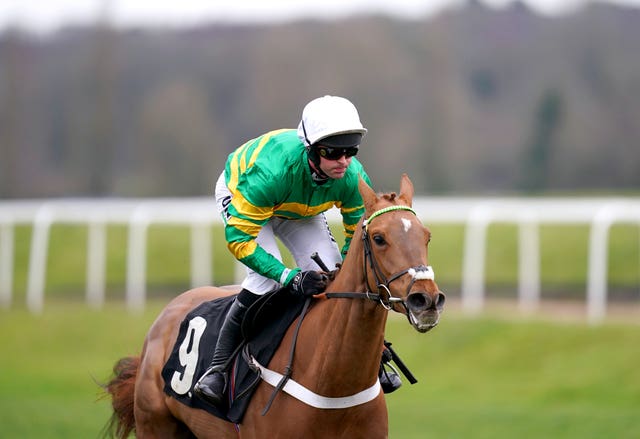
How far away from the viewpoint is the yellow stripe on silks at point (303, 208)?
494 centimetres

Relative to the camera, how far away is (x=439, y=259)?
55.8 ft

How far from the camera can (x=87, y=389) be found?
1300cm

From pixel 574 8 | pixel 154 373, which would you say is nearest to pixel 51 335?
pixel 154 373

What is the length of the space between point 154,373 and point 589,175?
23524 millimetres

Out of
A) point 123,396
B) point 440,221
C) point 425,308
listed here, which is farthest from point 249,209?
point 440,221

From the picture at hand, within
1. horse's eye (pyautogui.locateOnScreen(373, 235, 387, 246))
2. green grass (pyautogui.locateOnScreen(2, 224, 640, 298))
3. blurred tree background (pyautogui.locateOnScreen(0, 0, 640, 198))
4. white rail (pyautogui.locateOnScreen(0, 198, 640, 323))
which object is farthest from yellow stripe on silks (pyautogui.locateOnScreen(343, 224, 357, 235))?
blurred tree background (pyautogui.locateOnScreen(0, 0, 640, 198))

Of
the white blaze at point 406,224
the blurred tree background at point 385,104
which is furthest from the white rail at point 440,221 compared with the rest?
the blurred tree background at point 385,104

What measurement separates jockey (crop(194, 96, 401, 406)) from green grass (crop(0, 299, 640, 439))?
3929 mm

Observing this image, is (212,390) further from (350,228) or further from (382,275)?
(382,275)

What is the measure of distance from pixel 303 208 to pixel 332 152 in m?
0.43

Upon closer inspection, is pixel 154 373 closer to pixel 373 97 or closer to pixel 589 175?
pixel 589 175

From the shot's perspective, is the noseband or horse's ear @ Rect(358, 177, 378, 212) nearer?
the noseband

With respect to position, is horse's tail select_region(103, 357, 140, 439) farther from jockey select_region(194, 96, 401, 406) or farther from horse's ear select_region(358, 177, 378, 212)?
horse's ear select_region(358, 177, 378, 212)

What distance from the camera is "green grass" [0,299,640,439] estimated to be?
959 cm
